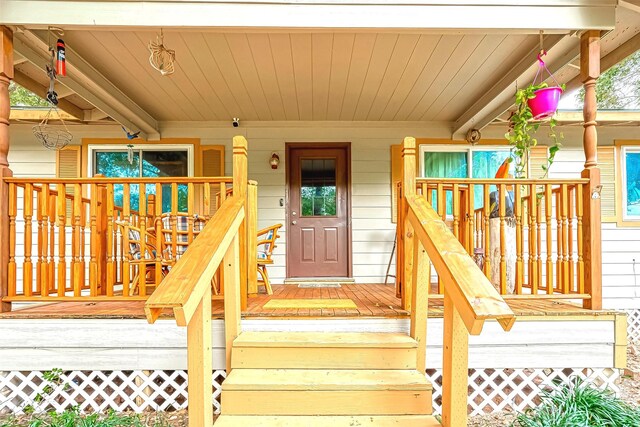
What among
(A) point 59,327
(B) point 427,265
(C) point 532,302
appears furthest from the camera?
(C) point 532,302

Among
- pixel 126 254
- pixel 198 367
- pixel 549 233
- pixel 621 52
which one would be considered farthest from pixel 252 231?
pixel 621 52

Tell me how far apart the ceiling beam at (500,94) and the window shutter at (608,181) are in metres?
1.86

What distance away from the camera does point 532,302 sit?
2.85 m

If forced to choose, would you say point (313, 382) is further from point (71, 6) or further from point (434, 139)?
point (434, 139)

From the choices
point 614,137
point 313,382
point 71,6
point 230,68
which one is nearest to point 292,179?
point 230,68

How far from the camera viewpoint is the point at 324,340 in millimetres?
2201

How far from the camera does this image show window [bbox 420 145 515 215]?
5016 mm

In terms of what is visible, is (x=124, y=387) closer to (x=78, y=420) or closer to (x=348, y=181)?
(x=78, y=420)

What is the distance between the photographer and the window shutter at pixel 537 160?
197 inches

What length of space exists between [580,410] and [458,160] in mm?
3423

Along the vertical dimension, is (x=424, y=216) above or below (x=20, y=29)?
below

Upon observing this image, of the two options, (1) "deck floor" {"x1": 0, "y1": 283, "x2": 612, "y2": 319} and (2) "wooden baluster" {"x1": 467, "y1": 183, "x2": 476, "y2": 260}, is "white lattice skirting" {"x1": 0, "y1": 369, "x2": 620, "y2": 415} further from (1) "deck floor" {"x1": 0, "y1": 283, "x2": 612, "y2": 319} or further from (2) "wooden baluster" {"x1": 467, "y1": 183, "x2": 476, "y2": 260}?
(2) "wooden baluster" {"x1": 467, "y1": 183, "x2": 476, "y2": 260}

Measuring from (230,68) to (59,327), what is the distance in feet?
8.54

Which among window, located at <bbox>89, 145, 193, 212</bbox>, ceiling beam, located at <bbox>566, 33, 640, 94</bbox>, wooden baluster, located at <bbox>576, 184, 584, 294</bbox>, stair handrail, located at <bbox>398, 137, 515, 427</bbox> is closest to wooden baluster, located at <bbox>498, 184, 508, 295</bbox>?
wooden baluster, located at <bbox>576, 184, 584, 294</bbox>
